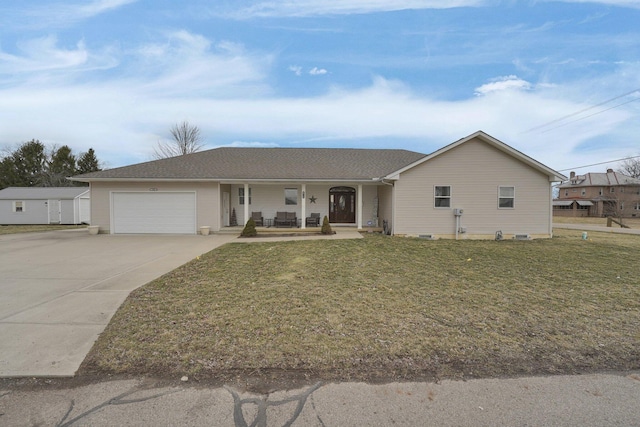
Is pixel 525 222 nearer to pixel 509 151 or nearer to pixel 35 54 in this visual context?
pixel 509 151

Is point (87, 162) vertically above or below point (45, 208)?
above

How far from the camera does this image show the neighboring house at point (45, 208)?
25891 millimetres

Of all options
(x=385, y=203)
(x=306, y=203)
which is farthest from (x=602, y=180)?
(x=306, y=203)

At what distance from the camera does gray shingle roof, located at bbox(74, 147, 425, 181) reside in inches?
600

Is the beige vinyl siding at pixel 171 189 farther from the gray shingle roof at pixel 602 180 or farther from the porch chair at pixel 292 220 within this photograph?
the gray shingle roof at pixel 602 180

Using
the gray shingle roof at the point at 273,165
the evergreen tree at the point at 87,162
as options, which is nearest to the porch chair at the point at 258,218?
the gray shingle roof at the point at 273,165

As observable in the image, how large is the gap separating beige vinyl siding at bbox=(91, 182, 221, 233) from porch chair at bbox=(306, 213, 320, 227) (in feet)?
15.1

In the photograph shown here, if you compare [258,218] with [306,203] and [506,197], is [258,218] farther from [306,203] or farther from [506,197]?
[506,197]

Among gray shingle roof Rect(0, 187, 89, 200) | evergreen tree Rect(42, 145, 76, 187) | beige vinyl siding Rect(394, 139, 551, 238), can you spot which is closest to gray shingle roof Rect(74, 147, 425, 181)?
beige vinyl siding Rect(394, 139, 551, 238)

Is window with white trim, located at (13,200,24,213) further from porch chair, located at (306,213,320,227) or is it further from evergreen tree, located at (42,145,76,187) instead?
porch chair, located at (306,213,320,227)

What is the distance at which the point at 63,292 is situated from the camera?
5746mm

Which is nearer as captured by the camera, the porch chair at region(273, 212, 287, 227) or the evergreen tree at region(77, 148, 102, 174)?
the porch chair at region(273, 212, 287, 227)

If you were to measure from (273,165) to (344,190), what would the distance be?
4.17 metres

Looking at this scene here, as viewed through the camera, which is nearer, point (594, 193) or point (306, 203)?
point (306, 203)
